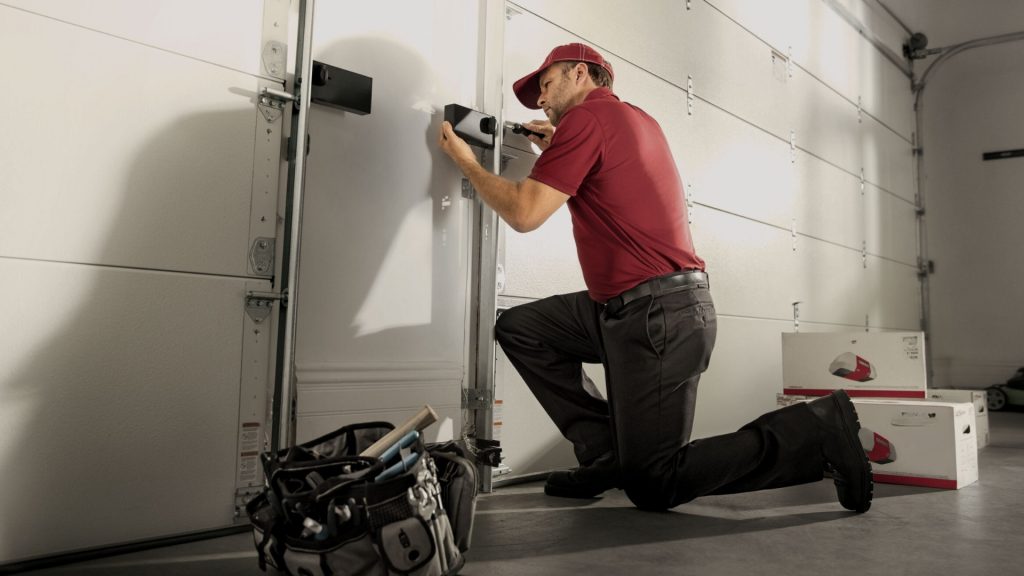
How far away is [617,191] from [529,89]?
63 cm

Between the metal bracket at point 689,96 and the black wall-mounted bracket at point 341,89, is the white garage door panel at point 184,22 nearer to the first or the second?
the black wall-mounted bracket at point 341,89

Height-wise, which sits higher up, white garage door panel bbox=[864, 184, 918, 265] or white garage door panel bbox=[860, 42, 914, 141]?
white garage door panel bbox=[860, 42, 914, 141]

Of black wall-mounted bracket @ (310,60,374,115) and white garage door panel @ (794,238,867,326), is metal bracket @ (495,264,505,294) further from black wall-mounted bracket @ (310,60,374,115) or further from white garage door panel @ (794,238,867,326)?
white garage door panel @ (794,238,867,326)

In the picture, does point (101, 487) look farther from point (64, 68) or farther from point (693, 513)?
point (693, 513)

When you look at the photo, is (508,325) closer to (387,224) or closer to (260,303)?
(387,224)

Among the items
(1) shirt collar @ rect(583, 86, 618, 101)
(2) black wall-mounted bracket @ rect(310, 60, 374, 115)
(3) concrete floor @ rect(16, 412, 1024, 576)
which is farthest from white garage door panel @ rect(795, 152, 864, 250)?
(2) black wall-mounted bracket @ rect(310, 60, 374, 115)

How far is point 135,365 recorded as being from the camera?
5.61 feet

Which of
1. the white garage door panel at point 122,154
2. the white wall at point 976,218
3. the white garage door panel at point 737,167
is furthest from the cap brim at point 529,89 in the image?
the white wall at point 976,218

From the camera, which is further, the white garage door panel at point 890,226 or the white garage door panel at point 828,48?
the white garage door panel at point 890,226

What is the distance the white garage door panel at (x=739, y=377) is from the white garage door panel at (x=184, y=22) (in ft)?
8.12

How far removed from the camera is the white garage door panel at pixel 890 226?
5.65m

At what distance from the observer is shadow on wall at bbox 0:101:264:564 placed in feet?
5.13

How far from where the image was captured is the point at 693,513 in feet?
7.12

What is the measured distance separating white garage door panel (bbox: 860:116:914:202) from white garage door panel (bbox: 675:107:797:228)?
5.12 ft
